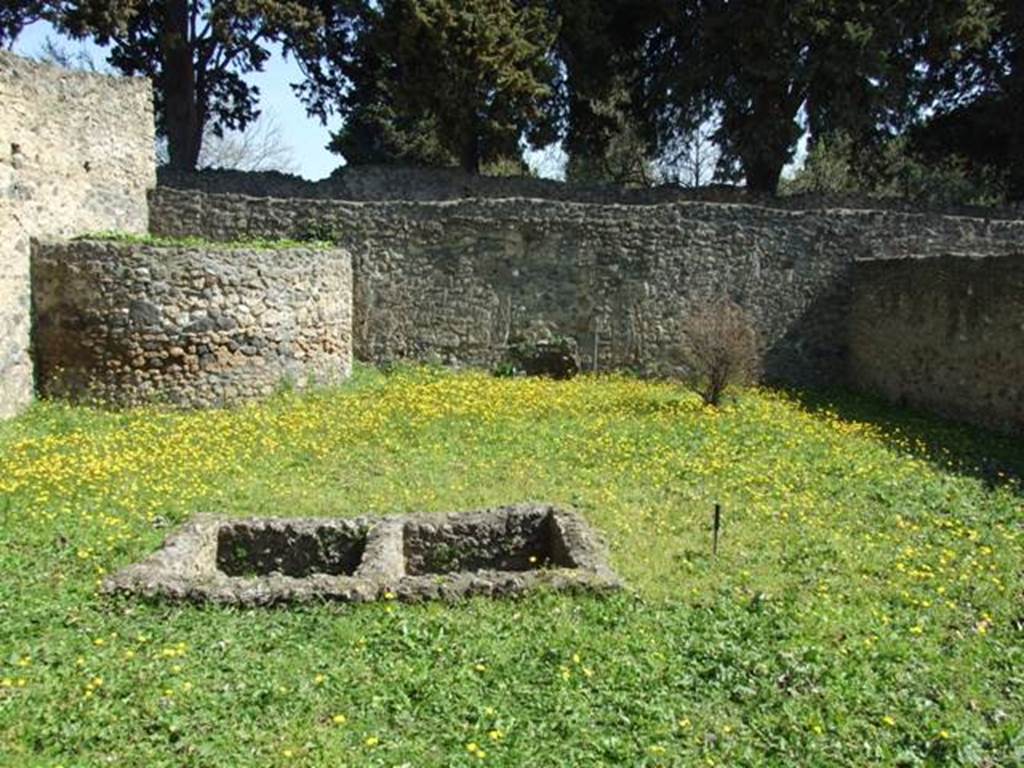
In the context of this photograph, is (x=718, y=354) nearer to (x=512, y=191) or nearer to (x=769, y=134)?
(x=512, y=191)

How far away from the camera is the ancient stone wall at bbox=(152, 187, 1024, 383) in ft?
44.8

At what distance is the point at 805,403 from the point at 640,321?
282cm

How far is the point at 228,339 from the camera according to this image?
11.0 metres

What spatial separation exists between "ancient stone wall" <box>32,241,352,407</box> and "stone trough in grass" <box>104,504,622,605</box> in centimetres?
456

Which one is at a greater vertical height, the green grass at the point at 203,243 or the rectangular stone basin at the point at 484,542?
the green grass at the point at 203,243

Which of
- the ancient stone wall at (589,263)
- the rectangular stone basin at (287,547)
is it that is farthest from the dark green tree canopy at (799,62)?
the rectangular stone basin at (287,547)

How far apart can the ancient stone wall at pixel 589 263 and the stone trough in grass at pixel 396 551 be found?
7256mm

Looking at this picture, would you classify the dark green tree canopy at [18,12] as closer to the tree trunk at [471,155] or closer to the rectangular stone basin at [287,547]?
the tree trunk at [471,155]

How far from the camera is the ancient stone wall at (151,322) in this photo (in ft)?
34.6

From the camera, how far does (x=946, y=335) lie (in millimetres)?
11578

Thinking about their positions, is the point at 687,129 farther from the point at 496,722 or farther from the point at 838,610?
the point at 496,722

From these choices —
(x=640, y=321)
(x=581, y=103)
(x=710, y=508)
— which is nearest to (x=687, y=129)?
(x=581, y=103)

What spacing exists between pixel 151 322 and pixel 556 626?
736cm

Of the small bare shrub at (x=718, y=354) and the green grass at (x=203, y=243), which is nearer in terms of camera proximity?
the green grass at (x=203, y=243)
